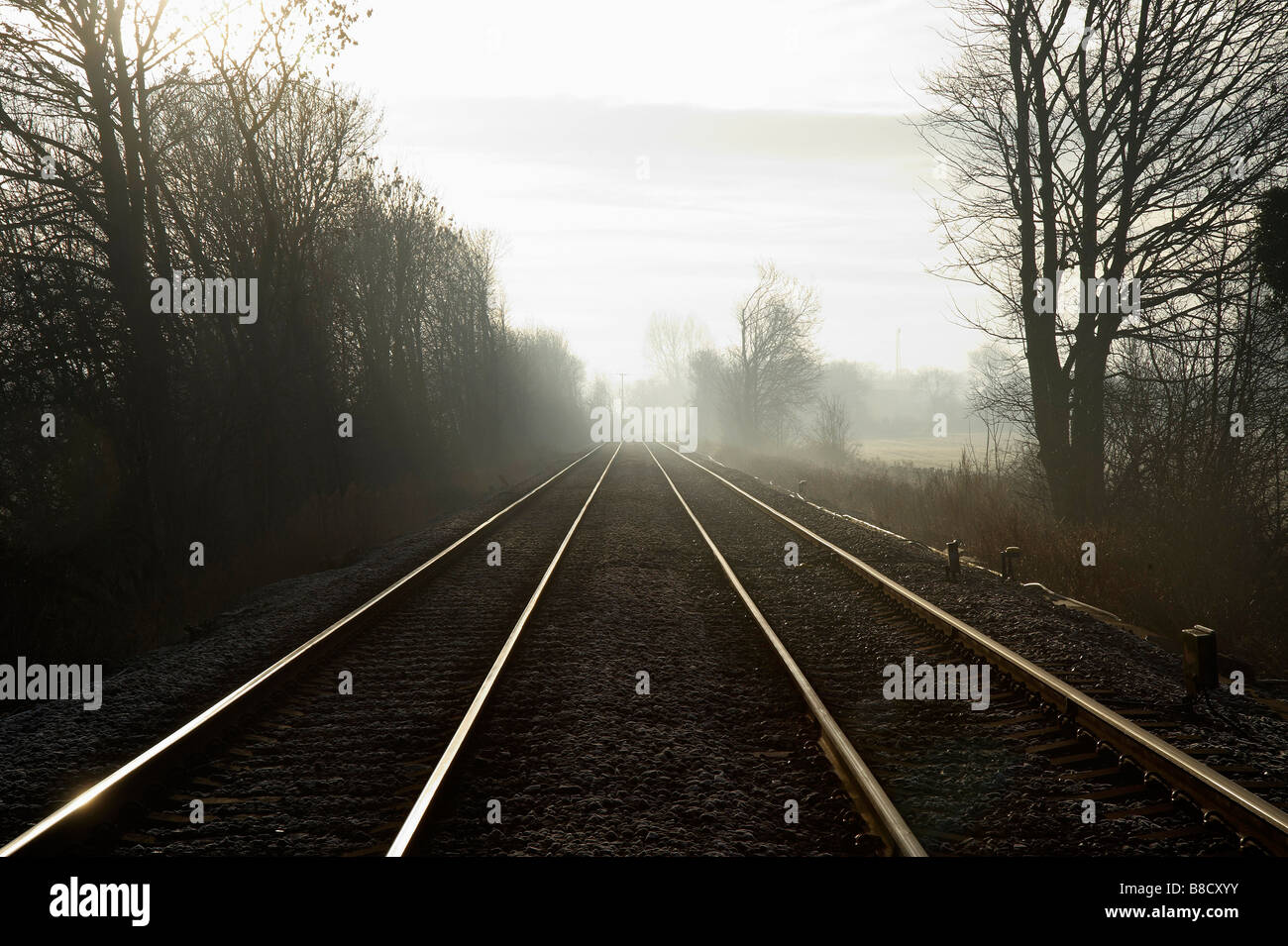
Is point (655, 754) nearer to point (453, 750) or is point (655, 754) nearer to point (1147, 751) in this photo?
point (453, 750)

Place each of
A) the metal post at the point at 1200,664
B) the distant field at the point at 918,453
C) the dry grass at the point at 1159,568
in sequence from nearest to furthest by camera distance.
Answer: the metal post at the point at 1200,664, the dry grass at the point at 1159,568, the distant field at the point at 918,453

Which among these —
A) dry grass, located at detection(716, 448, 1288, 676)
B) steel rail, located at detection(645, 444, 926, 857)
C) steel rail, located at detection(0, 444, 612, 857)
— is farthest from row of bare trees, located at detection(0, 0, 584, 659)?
dry grass, located at detection(716, 448, 1288, 676)

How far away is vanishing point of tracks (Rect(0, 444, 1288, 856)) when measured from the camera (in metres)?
3.73

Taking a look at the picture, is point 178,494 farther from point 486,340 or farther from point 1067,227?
point 486,340

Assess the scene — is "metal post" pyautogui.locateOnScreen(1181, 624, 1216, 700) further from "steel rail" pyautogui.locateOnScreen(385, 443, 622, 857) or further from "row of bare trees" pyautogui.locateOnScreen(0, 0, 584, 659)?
"row of bare trees" pyautogui.locateOnScreen(0, 0, 584, 659)

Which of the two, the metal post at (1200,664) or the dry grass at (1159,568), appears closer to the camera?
the metal post at (1200,664)

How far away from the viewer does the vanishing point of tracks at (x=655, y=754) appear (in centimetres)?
373

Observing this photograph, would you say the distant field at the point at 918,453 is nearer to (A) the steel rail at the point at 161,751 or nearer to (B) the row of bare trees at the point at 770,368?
(B) the row of bare trees at the point at 770,368

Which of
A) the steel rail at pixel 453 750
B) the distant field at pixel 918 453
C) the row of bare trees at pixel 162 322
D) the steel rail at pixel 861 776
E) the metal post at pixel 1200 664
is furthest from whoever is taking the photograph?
the distant field at pixel 918 453

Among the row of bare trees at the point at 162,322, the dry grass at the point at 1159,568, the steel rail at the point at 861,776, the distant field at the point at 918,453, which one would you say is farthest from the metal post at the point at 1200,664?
the distant field at the point at 918,453

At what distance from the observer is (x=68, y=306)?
1285cm

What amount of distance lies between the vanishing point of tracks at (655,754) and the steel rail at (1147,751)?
0.01m
